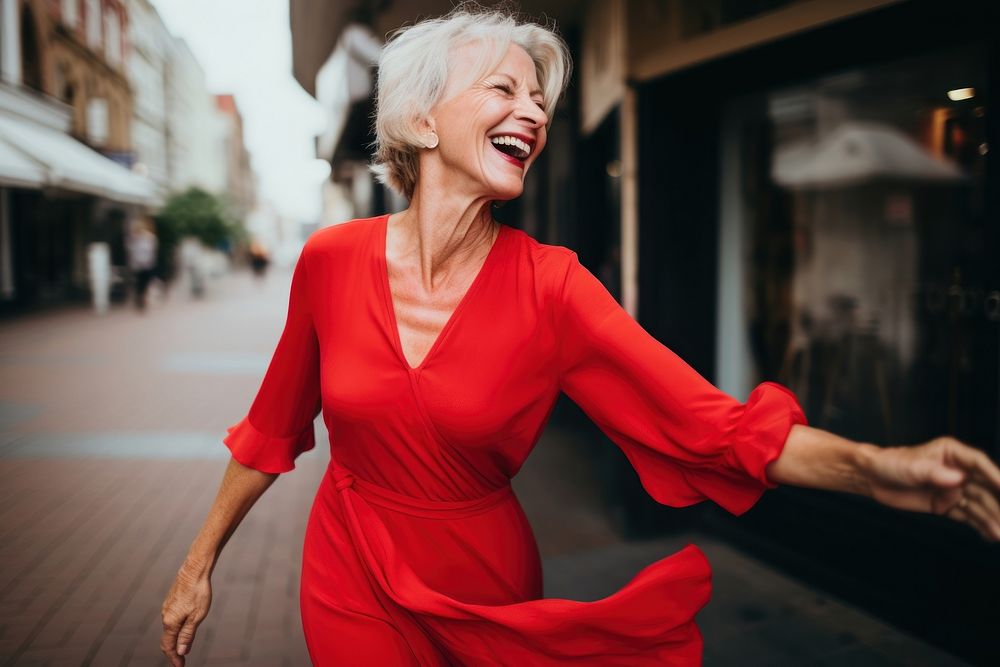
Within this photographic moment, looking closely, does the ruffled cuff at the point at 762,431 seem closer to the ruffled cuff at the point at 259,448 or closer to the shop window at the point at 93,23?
the ruffled cuff at the point at 259,448

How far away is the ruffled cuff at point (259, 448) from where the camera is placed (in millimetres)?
1767

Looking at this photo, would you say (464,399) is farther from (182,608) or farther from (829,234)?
(829,234)

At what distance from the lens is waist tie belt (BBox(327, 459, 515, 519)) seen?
1608 millimetres

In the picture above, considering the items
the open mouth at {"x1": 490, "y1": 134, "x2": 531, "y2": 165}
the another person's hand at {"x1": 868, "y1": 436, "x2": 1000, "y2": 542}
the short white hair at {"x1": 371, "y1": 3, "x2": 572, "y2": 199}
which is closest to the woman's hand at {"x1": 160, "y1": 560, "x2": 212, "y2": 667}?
the short white hair at {"x1": 371, "y1": 3, "x2": 572, "y2": 199}

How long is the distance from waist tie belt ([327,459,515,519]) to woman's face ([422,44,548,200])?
0.59 m

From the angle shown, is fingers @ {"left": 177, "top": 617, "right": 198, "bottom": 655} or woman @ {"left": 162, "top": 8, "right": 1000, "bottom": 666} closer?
woman @ {"left": 162, "top": 8, "right": 1000, "bottom": 666}

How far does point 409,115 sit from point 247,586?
119 inches

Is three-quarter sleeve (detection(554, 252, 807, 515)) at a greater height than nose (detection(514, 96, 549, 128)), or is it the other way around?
nose (detection(514, 96, 549, 128))

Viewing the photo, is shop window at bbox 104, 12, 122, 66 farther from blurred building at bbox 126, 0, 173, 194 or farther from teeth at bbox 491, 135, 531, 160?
teeth at bbox 491, 135, 531, 160

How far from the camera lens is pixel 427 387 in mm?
1546

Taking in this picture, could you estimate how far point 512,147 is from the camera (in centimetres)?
162

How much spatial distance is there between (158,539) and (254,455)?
1619 mm

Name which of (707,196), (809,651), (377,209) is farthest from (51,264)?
(377,209)

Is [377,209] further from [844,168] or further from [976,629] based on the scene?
[976,629]
